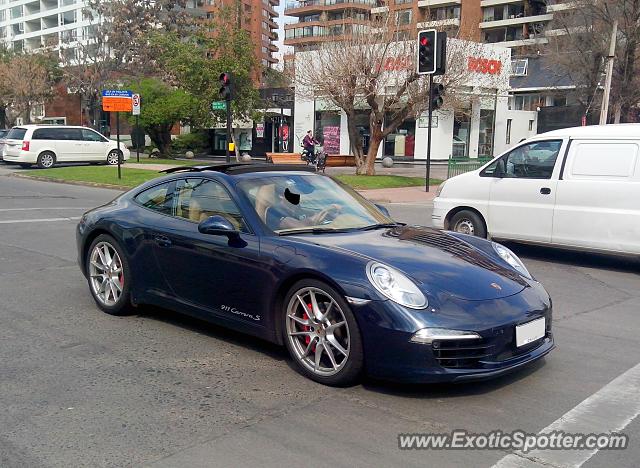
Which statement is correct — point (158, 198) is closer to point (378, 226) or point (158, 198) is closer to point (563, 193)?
point (378, 226)

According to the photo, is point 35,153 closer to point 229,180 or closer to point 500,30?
point 229,180

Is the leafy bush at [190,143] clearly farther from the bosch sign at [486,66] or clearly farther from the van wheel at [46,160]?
the bosch sign at [486,66]

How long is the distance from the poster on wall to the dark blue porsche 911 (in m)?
35.9

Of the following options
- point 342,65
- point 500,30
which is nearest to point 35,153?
point 342,65

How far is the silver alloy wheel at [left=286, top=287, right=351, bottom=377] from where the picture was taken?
14.3 ft

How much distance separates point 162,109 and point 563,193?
2890 cm

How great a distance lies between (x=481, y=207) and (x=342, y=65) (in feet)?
47.8

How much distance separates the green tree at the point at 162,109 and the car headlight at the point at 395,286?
106ft

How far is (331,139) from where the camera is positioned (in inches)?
1654

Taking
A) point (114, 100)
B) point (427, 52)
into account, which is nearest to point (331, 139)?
point (114, 100)

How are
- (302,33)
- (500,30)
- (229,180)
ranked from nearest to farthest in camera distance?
(229,180) → (500,30) → (302,33)

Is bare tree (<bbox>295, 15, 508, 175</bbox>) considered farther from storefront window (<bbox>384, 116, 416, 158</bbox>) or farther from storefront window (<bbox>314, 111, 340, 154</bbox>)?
storefront window (<bbox>314, 111, 340, 154</bbox>)

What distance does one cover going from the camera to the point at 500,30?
81500mm

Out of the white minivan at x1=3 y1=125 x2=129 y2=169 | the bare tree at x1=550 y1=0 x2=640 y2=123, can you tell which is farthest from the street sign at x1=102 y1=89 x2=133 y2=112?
the bare tree at x1=550 y1=0 x2=640 y2=123
